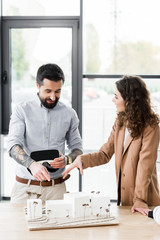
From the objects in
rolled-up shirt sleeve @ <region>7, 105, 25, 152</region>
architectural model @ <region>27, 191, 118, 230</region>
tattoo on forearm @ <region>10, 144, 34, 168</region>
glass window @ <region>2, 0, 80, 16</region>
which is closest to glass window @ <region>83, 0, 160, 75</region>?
glass window @ <region>2, 0, 80, 16</region>

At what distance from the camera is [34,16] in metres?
4.46

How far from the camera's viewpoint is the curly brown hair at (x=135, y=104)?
2568 millimetres

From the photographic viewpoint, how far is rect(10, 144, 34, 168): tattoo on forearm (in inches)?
101

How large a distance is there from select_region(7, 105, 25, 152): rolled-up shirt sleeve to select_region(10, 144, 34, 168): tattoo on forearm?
46 millimetres

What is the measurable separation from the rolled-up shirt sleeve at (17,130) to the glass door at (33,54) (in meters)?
1.70

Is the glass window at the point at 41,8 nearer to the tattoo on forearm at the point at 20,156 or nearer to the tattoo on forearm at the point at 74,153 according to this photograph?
→ the tattoo on forearm at the point at 74,153

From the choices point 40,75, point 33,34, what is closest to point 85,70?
point 33,34

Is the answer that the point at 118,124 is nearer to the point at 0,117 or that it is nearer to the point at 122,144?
the point at 122,144

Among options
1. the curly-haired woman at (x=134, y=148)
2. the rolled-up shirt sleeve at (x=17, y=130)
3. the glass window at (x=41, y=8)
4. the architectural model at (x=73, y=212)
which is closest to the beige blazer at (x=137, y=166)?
the curly-haired woman at (x=134, y=148)

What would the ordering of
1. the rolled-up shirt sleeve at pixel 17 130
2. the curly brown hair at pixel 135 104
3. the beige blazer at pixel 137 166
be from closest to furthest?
the beige blazer at pixel 137 166 → the curly brown hair at pixel 135 104 → the rolled-up shirt sleeve at pixel 17 130

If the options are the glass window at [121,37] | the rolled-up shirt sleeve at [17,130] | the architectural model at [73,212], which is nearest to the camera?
the architectural model at [73,212]

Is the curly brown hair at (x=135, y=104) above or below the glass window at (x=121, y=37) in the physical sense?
below

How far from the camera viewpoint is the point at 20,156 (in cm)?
263

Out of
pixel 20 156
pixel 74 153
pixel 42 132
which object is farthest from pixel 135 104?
pixel 20 156
